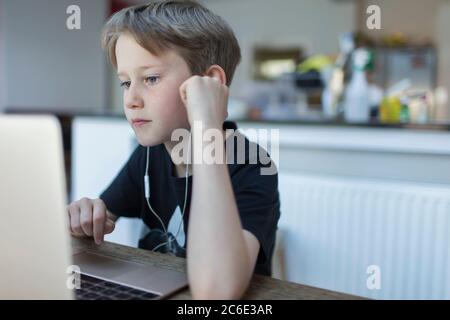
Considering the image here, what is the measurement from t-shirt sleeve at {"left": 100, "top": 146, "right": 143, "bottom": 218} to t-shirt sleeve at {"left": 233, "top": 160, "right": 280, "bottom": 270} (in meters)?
0.31

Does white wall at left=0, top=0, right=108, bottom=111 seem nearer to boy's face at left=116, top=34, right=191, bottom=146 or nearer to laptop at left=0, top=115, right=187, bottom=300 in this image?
boy's face at left=116, top=34, right=191, bottom=146

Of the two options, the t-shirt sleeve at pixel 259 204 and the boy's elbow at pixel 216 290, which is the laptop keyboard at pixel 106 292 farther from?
the t-shirt sleeve at pixel 259 204

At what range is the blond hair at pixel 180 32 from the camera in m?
0.69

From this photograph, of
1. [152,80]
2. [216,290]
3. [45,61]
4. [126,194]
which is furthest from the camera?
[45,61]

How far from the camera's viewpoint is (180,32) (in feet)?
2.31

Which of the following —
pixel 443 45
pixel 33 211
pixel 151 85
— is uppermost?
pixel 443 45

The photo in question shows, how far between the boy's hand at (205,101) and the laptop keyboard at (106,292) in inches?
8.3

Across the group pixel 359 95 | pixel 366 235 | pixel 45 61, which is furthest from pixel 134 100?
pixel 45 61

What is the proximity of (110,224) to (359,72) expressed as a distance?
4.33 ft

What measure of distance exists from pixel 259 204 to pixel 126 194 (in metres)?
0.38

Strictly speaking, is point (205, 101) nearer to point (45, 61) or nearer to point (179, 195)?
point (179, 195)

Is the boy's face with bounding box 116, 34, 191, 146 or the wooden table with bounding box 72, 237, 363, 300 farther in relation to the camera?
the boy's face with bounding box 116, 34, 191, 146

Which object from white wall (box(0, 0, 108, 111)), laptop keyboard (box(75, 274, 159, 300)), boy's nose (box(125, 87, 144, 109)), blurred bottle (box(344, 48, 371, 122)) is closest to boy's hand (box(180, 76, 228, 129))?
boy's nose (box(125, 87, 144, 109))

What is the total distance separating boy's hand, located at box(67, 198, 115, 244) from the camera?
753 mm
